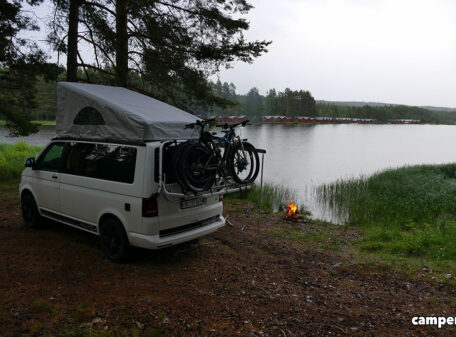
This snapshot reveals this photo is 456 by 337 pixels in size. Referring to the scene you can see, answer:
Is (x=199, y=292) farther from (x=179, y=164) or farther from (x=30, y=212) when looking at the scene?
(x=30, y=212)

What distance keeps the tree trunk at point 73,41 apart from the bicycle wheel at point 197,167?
649cm

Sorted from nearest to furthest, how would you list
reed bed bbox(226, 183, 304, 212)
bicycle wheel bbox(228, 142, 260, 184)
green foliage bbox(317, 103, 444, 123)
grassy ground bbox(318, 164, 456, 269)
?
1. bicycle wheel bbox(228, 142, 260, 184)
2. grassy ground bbox(318, 164, 456, 269)
3. reed bed bbox(226, 183, 304, 212)
4. green foliage bbox(317, 103, 444, 123)

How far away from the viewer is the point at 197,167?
456cm

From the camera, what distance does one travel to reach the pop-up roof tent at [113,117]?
4.65 meters

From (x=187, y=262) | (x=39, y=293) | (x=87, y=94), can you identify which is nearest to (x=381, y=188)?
(x=187, y=262)

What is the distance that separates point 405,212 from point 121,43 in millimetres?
9925

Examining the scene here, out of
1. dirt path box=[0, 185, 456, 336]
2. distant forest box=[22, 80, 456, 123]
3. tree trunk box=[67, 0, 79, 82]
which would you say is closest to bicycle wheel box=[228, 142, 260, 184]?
dirt path box=[0, 185, 456, 336]

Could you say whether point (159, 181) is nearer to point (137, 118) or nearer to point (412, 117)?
point (137, 118)

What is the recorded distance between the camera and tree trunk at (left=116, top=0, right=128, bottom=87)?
30.8 feet

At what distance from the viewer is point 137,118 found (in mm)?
4629

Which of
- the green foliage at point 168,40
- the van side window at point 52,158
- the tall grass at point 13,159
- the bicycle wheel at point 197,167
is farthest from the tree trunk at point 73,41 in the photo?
the bicycle wheel at point 197,167

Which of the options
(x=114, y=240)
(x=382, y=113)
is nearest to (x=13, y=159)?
(x=114, y=240)

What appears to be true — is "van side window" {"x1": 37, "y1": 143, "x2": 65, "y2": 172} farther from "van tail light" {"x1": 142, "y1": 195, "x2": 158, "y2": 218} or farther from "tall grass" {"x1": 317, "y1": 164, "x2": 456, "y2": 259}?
"tall grass" {"x1": 317, "y1": 164, "x2": 456, "y2": 259}

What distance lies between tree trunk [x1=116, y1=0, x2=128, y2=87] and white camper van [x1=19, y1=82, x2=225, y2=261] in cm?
412
